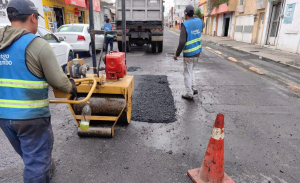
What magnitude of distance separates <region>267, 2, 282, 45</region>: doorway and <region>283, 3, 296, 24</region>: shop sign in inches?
54.6

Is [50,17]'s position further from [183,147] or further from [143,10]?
[183,147]

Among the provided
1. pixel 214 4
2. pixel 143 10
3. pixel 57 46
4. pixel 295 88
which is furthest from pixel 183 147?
pixel 214 4

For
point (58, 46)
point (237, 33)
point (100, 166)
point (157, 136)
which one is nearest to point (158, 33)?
point (58, 46)

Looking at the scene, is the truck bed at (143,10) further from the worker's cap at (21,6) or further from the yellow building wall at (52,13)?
the worker's cap at (21,6)

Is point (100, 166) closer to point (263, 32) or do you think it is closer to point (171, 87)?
point (171, 87)

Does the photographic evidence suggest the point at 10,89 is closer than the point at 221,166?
Yes

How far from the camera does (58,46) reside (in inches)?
259

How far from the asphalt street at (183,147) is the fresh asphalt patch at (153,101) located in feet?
0.54

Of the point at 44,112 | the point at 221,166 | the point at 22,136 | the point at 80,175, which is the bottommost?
the point at 80,175

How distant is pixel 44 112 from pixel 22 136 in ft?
0.83

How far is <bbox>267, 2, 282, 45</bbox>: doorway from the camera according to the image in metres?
14.5

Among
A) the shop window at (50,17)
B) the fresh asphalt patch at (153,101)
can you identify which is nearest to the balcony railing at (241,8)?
the shop window at (50,17)

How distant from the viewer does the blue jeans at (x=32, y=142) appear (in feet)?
5.72

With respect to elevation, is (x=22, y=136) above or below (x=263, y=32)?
below
